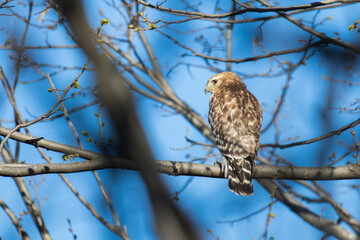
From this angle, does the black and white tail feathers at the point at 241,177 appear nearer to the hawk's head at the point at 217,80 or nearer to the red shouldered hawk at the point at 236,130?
the red shouldered hawk at the point at 236,130

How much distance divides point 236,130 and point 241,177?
2.44ft

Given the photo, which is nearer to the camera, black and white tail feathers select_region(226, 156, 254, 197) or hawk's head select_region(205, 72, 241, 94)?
black and white tail feathers select_region(226, 156, 254, 197)

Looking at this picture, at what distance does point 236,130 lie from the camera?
210 inches

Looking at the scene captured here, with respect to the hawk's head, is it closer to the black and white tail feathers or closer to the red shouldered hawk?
the red shouldered hawk

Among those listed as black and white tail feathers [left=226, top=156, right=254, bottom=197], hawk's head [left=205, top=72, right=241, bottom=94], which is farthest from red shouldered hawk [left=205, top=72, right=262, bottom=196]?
hawk's head [left=205, top=72, right=241, bottom=94]

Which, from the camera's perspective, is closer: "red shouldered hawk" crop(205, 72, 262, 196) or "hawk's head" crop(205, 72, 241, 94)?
"red shouldered hawk" crop(205, 72, 262, 196)

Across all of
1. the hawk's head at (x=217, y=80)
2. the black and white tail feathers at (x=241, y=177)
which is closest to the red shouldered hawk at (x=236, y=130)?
the black and white tail feathers at (x=241, y=177)

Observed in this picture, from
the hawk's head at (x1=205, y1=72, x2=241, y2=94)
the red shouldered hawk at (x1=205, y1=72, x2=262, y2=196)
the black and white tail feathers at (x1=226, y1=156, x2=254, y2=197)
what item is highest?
the hawk's head at (x1=205, y1=72, x2=241, y2=94)

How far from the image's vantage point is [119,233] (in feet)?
9.60

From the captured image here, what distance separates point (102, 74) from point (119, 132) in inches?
6.1

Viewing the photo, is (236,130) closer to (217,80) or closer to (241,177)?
(241,177)

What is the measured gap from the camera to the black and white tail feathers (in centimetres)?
477

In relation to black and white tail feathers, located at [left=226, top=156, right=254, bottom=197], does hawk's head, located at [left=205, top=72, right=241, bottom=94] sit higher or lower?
higher

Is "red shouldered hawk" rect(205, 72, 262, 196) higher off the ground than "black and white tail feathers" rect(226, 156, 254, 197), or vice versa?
"red shouldered hawk" rect(205, 72, 262, 196)
